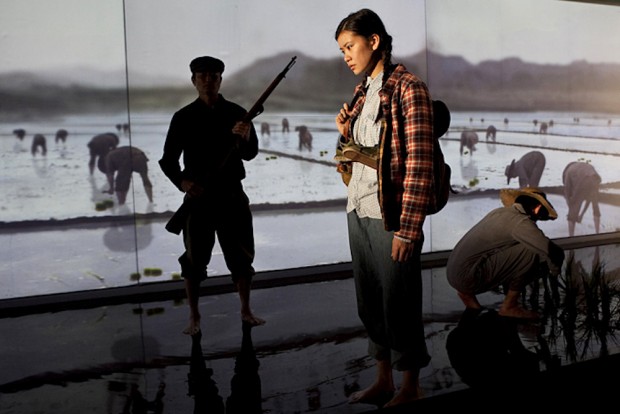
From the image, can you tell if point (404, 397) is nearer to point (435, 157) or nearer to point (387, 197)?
point (387, 197)

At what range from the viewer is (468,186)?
5691 millimetres

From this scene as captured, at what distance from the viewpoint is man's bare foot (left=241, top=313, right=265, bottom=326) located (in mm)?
3740

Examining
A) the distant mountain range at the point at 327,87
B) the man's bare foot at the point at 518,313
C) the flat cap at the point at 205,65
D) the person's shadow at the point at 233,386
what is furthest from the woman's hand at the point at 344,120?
the distant mountain range at the point at 327,87

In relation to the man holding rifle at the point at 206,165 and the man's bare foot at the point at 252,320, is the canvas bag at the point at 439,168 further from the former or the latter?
the man's bare foot at the point at 252,320

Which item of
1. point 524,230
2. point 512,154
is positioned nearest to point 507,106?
point 512,154

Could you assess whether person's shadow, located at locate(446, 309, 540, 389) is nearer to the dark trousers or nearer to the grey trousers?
the grey trousers

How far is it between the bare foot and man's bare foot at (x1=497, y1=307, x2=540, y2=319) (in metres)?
1.35

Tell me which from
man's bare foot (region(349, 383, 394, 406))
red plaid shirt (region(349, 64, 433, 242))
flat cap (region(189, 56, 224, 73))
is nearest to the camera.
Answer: red plaid shirt (region(349, 64, 433, 242))

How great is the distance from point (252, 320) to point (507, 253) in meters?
1.33

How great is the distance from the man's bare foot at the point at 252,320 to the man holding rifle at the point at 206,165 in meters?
0.26

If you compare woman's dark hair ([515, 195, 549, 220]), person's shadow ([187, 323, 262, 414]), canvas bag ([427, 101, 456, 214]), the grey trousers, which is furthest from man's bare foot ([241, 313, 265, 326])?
canvas bag ([427, 101, 456, 214])

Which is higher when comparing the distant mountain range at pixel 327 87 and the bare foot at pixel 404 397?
the distant mountain range at pixel 327 87

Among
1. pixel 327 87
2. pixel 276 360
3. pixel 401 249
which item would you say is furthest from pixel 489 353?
pixel 327 87

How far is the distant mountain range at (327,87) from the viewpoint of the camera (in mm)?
Result: 4266
